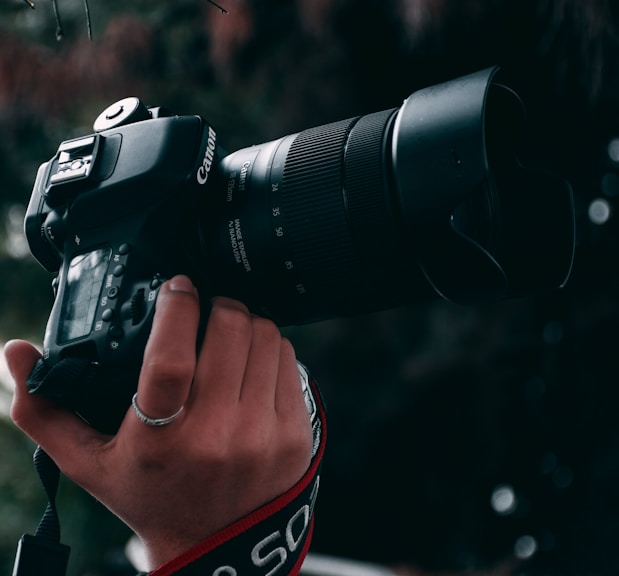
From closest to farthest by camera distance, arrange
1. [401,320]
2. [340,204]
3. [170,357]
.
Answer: [170,357] → [340,204] → [401,320]

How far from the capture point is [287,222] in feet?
2.03

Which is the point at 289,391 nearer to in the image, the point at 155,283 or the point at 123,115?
the point at 155,283

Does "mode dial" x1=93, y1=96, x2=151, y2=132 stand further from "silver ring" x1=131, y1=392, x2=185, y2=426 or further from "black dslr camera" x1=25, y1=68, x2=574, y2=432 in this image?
"silver ring" x1=131, y1=392, x2=185, y2=426

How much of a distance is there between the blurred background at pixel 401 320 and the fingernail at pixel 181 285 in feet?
3.52

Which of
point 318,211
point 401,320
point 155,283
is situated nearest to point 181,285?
point 155,283

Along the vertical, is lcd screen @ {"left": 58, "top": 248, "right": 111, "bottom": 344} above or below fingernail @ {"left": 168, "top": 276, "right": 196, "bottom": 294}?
below

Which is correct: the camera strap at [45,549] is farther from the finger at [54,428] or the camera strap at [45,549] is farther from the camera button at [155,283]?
the camera button at [155,283]

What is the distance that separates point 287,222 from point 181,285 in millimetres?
111

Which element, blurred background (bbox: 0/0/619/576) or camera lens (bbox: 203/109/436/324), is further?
blurred background (bbox: 0/0/619/576)

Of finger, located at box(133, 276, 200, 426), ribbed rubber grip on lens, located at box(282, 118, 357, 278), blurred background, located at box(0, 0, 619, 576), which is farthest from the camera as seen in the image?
blurred background, located at box(0, 0, 619, 576)

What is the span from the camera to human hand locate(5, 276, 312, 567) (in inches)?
20.3

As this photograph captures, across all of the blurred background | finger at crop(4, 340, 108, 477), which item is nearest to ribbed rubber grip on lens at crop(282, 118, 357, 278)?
finger at crop(4, 340, 108, 477)

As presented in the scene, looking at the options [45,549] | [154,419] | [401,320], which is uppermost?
[154,419]

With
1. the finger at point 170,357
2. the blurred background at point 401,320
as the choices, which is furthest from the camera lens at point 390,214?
the blurred background at point 401,320
